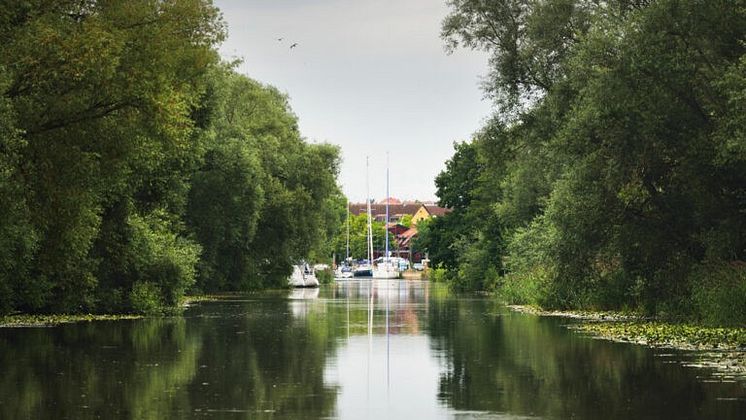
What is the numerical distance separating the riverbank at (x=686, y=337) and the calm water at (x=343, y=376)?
626 mm

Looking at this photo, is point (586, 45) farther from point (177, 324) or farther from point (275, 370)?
point (275, 370)

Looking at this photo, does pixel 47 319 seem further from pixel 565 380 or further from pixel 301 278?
pixel 301 278

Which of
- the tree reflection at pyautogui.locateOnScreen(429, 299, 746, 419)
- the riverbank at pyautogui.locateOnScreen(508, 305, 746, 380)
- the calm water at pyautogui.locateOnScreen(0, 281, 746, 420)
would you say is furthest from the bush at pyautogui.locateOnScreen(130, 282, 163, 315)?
the tree reflection at pyautogui.locateOnScreen(429, 299, 746, 419)

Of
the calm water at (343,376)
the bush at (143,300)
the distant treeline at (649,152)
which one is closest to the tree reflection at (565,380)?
the calm water at (343,376)

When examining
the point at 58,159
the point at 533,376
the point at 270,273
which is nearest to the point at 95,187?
the point at 58,159

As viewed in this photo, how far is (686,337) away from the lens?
100 feet

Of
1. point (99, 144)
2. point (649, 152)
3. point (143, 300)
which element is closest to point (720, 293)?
point (649, 152)

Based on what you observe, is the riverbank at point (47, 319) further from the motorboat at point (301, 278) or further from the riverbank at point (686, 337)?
the motorboat at point (301, 278)

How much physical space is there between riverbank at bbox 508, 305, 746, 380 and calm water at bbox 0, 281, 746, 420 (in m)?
→ 0.63

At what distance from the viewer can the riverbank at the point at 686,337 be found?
23.2 m

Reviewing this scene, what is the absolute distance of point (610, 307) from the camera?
47.2 metres

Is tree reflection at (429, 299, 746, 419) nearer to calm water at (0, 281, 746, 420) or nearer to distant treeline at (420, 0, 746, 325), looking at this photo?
calm water at (0, 281, 746, 420)

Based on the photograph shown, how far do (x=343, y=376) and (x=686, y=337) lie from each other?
11.9 meters

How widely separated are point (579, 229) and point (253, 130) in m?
46.9
